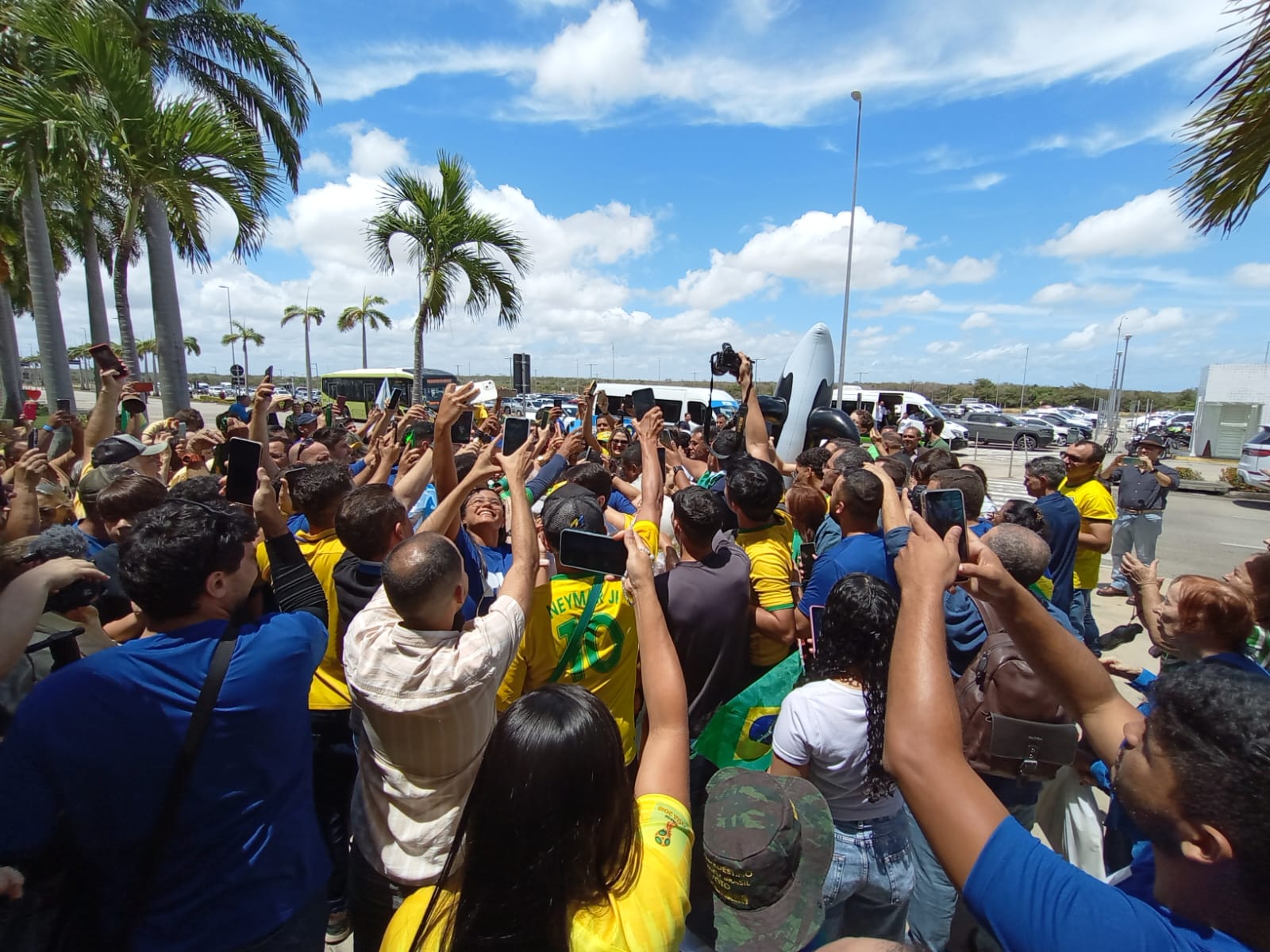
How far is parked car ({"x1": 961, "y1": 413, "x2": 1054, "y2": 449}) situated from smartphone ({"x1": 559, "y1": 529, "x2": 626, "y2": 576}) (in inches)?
1216

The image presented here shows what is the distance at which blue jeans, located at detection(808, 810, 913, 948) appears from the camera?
1971mm

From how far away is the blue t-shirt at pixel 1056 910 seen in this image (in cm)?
87

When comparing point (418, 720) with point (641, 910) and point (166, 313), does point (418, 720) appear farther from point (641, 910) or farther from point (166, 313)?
point (166, 313)

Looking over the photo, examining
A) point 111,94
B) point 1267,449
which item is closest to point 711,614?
point 111,94

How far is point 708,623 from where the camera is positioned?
Result: 2.59 meters

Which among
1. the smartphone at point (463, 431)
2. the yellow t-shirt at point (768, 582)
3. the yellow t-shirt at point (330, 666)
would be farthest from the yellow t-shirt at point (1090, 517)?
the yellow t-shirt at point (330, 666)

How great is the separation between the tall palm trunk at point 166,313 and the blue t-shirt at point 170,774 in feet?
33.4

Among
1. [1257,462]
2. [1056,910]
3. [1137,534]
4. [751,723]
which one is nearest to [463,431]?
[751,723]

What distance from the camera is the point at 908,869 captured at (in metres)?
2.06

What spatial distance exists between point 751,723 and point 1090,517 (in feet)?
13.4

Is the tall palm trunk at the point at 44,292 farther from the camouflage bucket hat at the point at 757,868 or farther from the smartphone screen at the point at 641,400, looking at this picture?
the camouflage bucket hat at the point at 757,868

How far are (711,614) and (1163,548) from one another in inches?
462

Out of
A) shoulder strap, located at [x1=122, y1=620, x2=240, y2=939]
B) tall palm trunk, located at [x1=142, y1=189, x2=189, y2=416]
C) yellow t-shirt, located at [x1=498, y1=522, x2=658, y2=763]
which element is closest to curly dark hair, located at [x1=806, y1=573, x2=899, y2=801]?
yellow t-shirt, located at [x1=498, y1=522, x2=658, y2=763]

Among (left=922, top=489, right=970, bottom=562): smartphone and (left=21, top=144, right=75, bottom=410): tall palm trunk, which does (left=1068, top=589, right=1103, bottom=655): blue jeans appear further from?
(left=21, top=144, right=75, bottom=410): tall palm trunk
